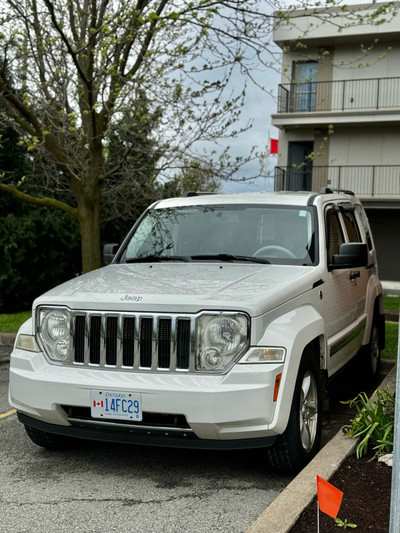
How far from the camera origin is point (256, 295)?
4.48 m

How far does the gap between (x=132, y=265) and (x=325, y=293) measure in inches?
64.5

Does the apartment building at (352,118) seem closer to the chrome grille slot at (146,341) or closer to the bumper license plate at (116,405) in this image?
the chrome grille slot at (146,341)

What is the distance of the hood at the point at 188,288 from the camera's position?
4414mm

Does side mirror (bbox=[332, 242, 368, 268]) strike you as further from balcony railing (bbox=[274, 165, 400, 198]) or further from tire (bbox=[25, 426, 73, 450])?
balcony railing (bbox=[274, 165, 400, 198])

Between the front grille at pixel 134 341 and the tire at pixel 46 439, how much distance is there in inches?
34.1

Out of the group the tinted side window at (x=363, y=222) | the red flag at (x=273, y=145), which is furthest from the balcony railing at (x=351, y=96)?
the tinted side window at (x=363, y=222)

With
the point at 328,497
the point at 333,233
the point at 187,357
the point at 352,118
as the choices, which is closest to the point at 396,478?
the point at 328,497

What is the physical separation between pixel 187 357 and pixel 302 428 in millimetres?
999

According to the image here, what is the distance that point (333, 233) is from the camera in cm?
626

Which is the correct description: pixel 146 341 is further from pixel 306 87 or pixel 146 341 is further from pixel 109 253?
pixel 306 87

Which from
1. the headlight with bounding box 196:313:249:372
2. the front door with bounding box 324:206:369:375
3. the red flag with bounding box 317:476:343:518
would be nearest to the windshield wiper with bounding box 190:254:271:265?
the front door with bounding box 324:206:369:375

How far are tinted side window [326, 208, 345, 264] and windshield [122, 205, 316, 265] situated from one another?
23cm

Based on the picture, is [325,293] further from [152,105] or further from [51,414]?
[152,105]

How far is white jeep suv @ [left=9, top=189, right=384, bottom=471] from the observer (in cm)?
426
